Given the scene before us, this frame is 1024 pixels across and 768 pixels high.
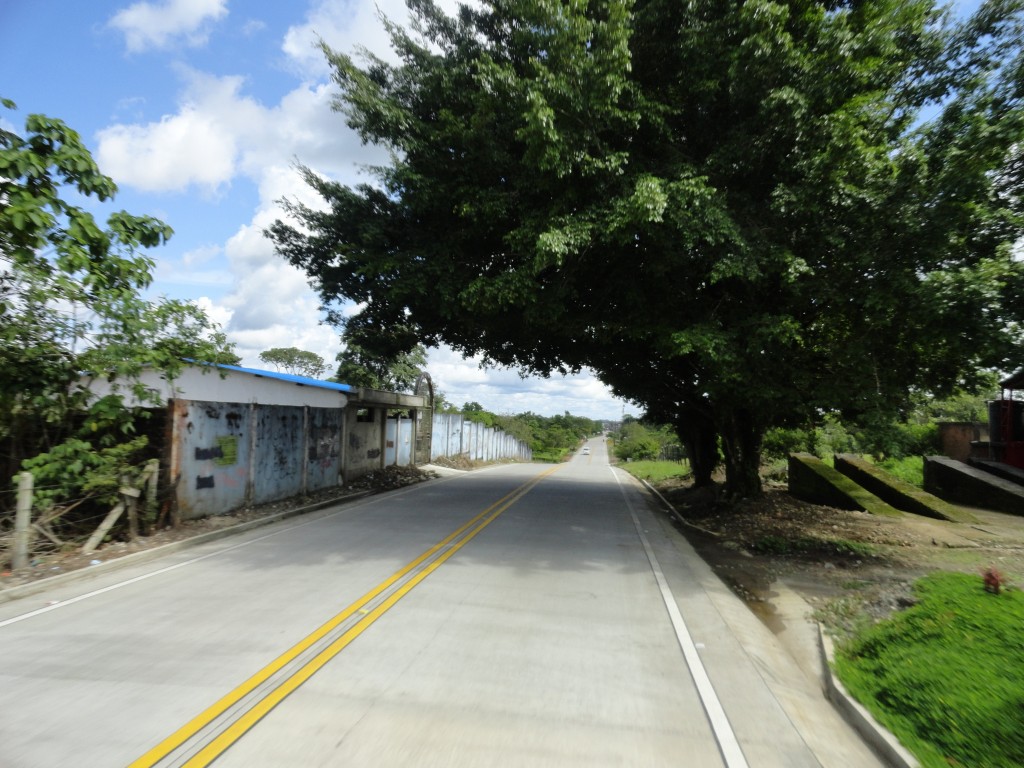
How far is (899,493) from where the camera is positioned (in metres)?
15.7

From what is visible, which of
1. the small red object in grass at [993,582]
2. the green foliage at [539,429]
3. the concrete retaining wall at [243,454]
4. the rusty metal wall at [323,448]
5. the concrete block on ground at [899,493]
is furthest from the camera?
the green foliage at [539,429]

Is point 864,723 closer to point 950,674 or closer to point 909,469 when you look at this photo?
point 950,674

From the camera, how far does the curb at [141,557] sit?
7.45 meters

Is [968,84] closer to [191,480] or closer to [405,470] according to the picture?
[191,480]

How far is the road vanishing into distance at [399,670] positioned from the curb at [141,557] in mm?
199

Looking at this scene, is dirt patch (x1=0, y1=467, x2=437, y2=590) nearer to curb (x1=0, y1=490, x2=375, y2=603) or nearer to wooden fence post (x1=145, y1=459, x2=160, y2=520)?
curb (x1=0, y1=490, x2=375, y2=603)

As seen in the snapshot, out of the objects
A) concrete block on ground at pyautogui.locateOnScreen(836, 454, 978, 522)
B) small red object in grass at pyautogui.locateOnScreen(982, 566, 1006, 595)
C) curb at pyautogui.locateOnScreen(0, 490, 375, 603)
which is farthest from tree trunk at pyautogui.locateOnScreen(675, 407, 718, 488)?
small red object in grass at pyautogui.locateOnScreen(982, 566, 1006, 595)

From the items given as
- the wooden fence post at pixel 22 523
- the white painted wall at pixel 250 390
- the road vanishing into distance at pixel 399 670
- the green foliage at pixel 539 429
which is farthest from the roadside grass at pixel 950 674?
the green foliage at pixel 539 429

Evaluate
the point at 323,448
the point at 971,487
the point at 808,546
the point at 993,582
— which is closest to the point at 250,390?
the point at 323,448

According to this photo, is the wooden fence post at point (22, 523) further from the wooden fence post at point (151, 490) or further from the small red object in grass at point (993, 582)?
the small red object in grass at point (993, 582)

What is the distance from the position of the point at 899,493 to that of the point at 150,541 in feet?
52.2

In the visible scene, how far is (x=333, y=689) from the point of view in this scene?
184 inches

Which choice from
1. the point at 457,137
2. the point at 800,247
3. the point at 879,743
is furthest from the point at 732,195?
the point at 879,743

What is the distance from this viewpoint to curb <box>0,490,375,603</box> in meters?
7.45
